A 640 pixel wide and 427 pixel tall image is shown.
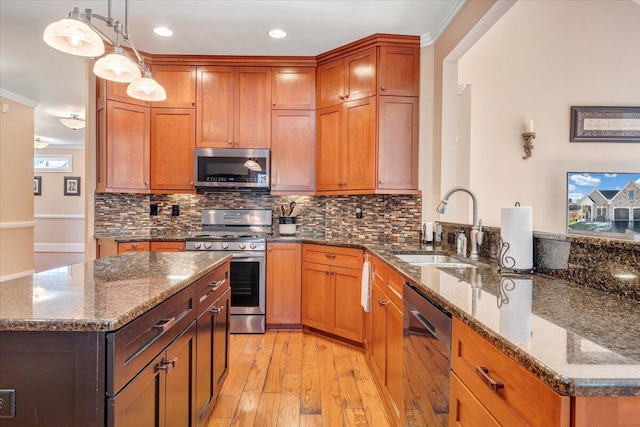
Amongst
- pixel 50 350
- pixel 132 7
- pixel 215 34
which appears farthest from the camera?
pixel 215 34

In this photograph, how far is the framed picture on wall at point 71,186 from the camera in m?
8.64

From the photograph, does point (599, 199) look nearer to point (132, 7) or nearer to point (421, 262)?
point (421, 262)

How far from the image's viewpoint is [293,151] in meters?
3.67

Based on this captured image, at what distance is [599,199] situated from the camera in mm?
3305

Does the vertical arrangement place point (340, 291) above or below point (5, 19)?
below

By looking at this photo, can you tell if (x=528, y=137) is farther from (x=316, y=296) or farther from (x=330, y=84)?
(x=316, y=296)

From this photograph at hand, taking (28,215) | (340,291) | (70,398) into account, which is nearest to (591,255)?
(70,398)

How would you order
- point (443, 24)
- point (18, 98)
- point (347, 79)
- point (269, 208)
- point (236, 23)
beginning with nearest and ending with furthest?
point (443, 24), point (236, 23), point (347, 79), point (269, 208), point (18, 98)

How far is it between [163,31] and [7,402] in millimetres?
3121

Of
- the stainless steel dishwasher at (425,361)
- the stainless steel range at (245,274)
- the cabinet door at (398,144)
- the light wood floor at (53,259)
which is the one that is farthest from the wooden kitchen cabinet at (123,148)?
the light wood floor at (53,259)

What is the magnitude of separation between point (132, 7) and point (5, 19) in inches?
48.1

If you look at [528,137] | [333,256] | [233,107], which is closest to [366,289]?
[333,256]

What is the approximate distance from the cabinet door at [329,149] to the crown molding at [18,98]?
4766mm

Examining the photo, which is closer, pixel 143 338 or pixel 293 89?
pixel 143 338
